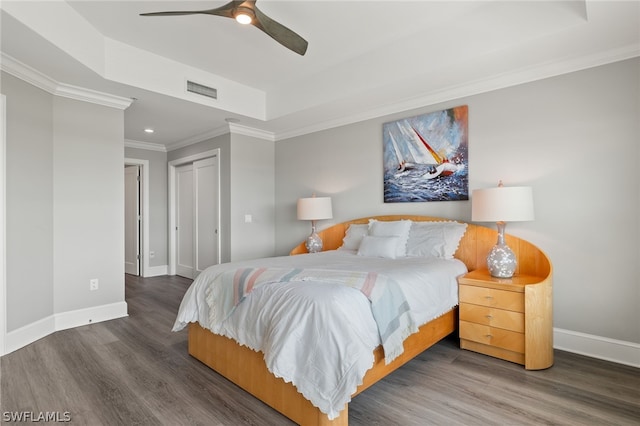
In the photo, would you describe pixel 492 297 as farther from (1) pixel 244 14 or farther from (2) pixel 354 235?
(1) pixel 244 14

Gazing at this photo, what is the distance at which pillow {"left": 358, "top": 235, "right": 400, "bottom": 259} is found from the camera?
320cm

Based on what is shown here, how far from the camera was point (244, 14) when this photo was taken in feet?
6.94

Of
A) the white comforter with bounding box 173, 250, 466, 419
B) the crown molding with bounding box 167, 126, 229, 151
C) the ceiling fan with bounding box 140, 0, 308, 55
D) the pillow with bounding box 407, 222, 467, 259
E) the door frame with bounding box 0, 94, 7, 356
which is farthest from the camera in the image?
the crown molding with bounding box 167, 126, 229, 151

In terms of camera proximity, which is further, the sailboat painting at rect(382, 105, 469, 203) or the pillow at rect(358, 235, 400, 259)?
the sailboat painting at rect(382, 105, 469, 203)

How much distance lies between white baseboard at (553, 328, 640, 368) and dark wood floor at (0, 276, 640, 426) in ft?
0.35

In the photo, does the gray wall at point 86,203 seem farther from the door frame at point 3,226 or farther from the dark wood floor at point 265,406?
the dark wood floor at point 265,406

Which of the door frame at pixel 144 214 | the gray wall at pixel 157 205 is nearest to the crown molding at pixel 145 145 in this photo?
the gray wall at pixel 157 205

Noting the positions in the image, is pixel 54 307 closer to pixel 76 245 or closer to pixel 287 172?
pixel 76 245

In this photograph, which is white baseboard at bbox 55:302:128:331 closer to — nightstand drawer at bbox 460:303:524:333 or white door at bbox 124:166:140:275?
white door at bbox 124:166:140:275

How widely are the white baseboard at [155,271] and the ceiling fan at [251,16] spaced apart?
15.8ft

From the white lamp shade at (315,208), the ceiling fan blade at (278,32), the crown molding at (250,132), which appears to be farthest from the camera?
the crown molding at (250,132)

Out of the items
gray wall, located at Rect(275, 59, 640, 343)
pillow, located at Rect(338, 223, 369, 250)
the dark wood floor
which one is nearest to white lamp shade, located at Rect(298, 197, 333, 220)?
pillow, located at Rect(338, 223, 369, 250)

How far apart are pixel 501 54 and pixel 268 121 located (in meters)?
2.83

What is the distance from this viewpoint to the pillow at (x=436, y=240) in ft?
10.2
